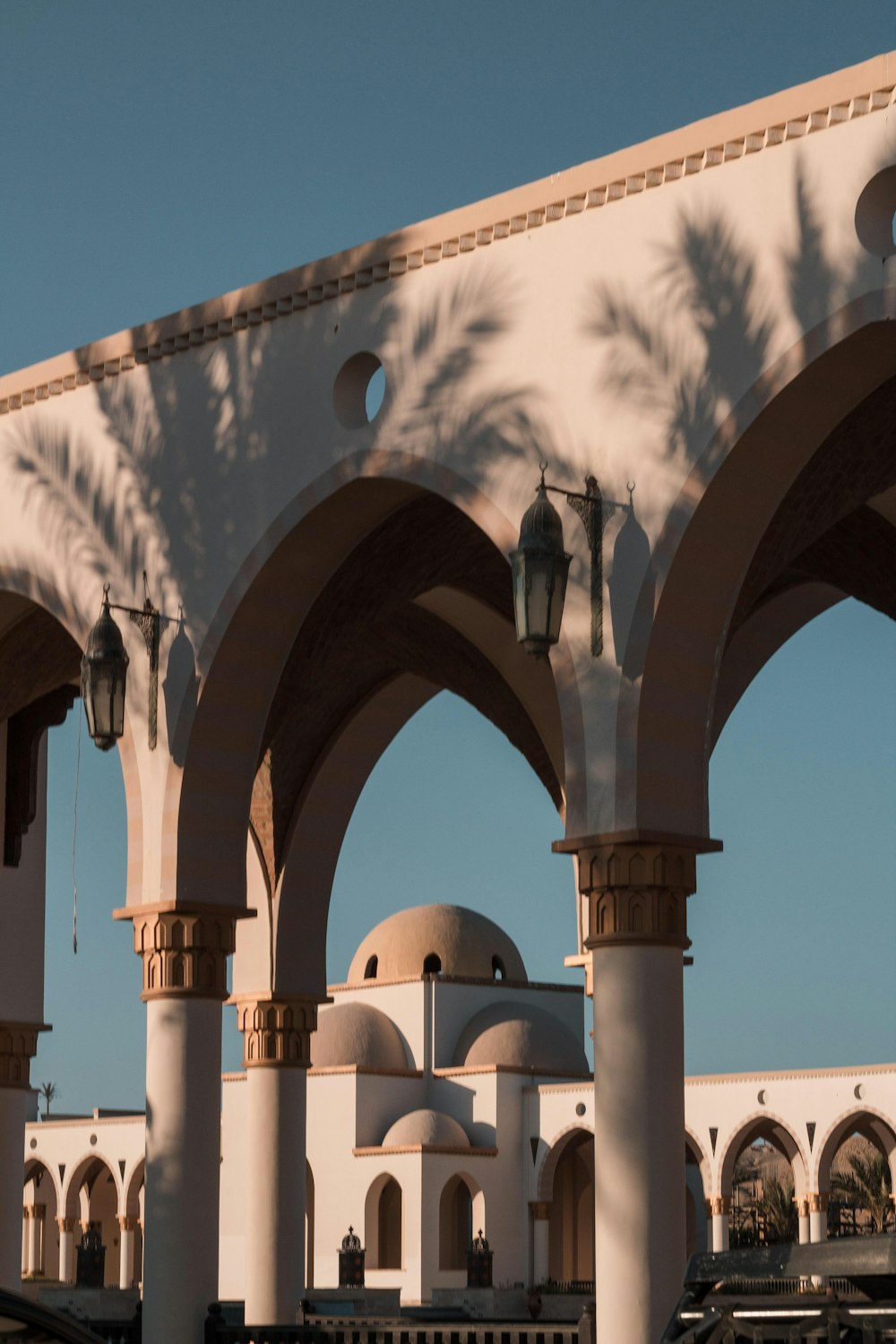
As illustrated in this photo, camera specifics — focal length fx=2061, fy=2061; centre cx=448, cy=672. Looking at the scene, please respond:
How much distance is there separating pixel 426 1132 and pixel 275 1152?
59.1 ft

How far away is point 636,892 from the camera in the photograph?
31.1ft

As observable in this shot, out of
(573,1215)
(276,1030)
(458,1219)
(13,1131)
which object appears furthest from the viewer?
(573,1215)

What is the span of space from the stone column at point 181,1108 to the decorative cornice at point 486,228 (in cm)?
329

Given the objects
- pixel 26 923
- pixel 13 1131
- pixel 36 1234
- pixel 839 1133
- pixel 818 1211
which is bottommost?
pixel 36 1234

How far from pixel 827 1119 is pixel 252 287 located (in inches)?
825

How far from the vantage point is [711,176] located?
31.1ft

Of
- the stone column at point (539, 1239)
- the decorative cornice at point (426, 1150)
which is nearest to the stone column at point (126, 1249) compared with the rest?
the decorative cornice at point (426, 1150)

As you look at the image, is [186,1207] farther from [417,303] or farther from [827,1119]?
[827,1119]

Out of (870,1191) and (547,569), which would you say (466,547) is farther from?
(870,1191)

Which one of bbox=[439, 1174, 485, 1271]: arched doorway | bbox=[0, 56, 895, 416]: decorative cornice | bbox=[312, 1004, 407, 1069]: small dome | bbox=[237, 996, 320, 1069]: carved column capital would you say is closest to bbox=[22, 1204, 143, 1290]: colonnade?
bbox=[312, 1004, 407, 1069]: small dome

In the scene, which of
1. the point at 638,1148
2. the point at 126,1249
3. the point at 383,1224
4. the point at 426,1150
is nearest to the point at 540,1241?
the point at 426,1150

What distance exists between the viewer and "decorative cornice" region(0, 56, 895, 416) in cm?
912

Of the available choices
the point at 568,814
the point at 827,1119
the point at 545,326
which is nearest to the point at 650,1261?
the point at 568,814

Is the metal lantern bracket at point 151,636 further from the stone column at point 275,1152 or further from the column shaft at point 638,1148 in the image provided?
the stone column at point 275,1152
